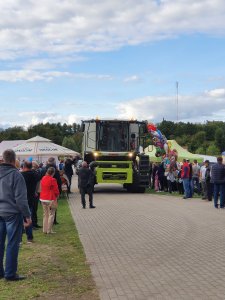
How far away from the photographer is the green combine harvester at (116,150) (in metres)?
24.6

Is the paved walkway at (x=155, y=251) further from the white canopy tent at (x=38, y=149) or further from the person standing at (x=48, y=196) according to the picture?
the white canopy tent at (x=38, y=149)

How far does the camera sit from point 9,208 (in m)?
7.12

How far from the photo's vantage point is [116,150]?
81.5 ft

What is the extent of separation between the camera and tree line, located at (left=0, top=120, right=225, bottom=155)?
82688mm

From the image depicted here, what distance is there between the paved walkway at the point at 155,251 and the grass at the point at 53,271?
0.21 meters

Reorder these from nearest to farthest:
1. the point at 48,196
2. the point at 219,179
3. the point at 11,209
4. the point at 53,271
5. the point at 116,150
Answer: the point at 11,209, the point at 53,271, the point at 48,196, the point at 219,179, the point at 116,150

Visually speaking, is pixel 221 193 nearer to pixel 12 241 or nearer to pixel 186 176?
pixel 186 176

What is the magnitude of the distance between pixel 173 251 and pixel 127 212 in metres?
7.06

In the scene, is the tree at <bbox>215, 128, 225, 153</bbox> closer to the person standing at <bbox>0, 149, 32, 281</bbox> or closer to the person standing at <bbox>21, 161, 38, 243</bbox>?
the person standing at <bbox>21, 161, 38, 243</bbox>

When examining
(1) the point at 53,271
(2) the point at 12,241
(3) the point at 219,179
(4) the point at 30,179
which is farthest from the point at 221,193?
(2) the point at 12,241

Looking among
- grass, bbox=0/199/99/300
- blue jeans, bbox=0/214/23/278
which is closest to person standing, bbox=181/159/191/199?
grass, bbox=0/199/99/300

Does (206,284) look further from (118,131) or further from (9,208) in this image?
(118,131)

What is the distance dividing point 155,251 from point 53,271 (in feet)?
8.06

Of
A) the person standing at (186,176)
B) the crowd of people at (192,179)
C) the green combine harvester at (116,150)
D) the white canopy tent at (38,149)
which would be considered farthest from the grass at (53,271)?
the white canopy tent at (38,149)
